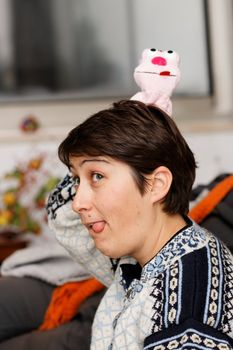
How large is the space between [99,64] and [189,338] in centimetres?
245

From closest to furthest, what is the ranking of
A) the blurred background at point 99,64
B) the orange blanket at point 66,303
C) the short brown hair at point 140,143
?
the short brown hair at point 140,143
the orange blanket at point 66,303
the blurred background at point 99,64

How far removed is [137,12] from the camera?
3438 millimetres

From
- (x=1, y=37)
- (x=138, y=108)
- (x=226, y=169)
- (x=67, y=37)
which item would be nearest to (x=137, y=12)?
(x=67, y=37)

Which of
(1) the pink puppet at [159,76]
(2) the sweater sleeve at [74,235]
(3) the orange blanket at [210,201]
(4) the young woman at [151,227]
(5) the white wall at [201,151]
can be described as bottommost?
(5) the white wall at [201,151]

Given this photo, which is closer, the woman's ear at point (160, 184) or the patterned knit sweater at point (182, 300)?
the patterned knit sweater at point (182, 300)

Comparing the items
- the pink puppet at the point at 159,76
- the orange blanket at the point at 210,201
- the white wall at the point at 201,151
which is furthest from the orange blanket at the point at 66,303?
the white wall at the point at 201,151

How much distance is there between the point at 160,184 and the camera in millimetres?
1270

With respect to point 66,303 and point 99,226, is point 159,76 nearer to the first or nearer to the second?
point 99,226

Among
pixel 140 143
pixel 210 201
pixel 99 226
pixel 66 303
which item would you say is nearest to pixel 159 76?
pixel 140 143

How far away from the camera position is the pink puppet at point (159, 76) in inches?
54.7

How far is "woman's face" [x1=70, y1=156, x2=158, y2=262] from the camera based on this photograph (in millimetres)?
1242

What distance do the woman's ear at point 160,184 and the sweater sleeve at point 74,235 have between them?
377mm

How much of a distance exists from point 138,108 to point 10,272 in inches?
45.8

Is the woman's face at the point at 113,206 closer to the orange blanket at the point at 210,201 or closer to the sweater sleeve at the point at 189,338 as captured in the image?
the sweater sleeve at the point at 189,338
